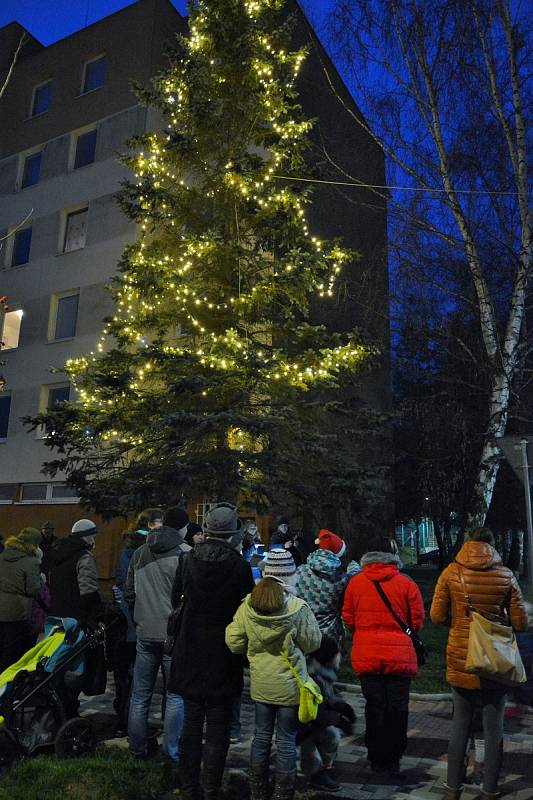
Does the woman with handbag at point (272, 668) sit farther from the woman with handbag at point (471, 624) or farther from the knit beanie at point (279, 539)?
the knit beanie at point (279, 539)

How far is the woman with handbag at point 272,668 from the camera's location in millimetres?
4324

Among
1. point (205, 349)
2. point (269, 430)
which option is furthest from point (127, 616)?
point (205, 349)

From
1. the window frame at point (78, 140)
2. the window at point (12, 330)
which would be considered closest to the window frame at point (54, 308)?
the window at point (12, 330)

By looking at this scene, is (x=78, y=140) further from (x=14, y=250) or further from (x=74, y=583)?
(x=74, y=583)

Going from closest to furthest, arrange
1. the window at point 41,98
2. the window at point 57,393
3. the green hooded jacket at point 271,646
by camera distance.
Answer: the green hooded jacket at point 271,646
the window at point 57,393
the window at point 41,98

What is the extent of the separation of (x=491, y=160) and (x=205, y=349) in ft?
27.6

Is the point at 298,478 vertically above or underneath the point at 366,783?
above

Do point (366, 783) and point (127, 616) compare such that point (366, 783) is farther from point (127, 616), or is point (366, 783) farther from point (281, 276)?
point (281, 276)

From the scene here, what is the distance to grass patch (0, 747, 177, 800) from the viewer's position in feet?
14.6

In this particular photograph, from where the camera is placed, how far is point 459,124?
48.8 ft

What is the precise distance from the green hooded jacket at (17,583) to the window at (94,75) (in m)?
21.7

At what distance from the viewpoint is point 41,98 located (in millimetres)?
25766

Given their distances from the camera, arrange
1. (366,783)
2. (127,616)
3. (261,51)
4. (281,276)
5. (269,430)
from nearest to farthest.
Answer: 1. (366,783)
2. (127,616)
3. (269,430)
4. (281,276)
5. (261,51)

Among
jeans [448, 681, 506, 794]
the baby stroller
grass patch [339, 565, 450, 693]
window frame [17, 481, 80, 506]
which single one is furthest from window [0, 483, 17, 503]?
jeans [448, 681, 506, 794]
